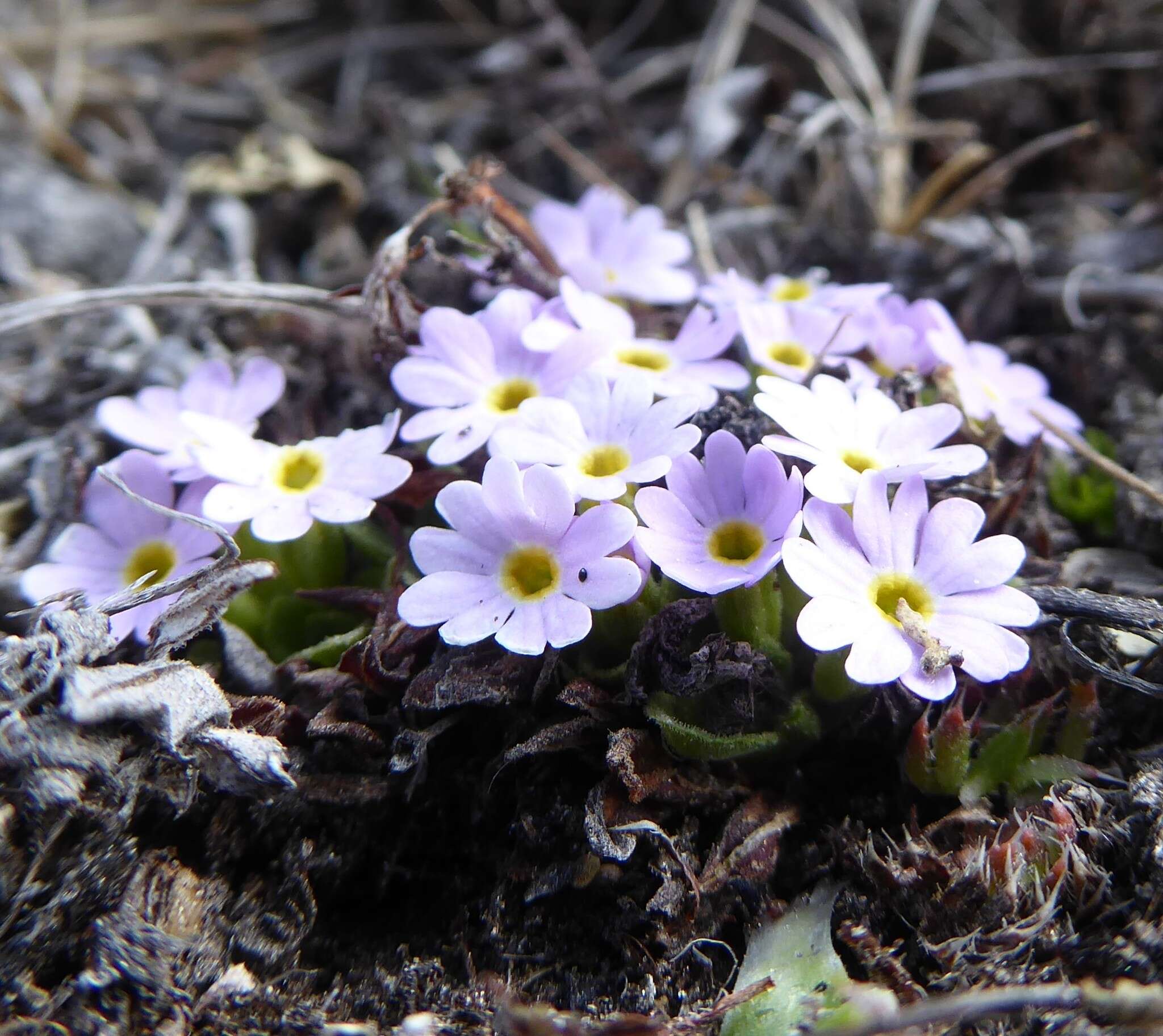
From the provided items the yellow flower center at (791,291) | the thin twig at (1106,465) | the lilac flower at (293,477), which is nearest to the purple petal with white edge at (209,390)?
the lilac flower at (293,477)

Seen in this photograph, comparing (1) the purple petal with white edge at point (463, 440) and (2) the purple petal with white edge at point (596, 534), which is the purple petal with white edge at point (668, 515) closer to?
(2) the purple petal with white edge at point (596, 534)

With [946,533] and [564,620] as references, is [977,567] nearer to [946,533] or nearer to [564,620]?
[946,533]

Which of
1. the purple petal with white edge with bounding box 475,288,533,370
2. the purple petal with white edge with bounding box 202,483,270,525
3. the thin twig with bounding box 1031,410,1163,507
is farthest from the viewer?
the purple petal with white edge with bounding box 475,288,533,370

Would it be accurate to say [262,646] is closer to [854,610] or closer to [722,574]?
[722,574]

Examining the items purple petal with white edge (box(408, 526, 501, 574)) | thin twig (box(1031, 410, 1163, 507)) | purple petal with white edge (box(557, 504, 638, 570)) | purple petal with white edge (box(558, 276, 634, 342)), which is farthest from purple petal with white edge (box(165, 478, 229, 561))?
thin twig (box(1031, 410, 1163, 507))

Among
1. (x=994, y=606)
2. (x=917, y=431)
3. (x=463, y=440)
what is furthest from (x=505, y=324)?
(x=994, y=606)

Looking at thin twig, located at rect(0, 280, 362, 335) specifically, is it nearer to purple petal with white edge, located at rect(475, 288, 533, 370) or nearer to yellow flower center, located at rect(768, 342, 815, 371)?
purple petal with white edge, located at rect(475, 288, 533, 370)
